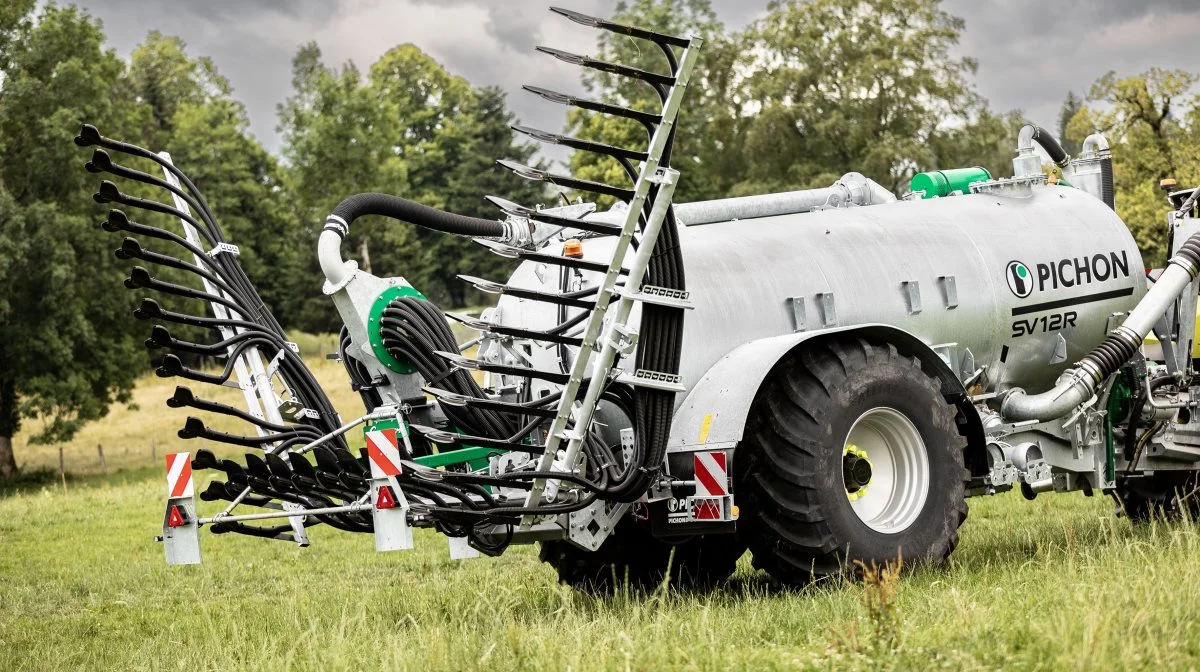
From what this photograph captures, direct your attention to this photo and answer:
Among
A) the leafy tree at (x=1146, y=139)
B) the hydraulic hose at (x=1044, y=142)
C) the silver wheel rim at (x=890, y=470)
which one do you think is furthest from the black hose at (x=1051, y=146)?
the leafy tree at (x=1146, y=139)

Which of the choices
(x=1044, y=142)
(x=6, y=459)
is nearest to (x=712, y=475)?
(x=1044, y=142)

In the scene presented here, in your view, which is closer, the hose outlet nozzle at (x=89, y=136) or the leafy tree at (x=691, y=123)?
the hose outlet nozzle at (x=89, y=136)

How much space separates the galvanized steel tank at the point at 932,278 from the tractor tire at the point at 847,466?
1.59 feet

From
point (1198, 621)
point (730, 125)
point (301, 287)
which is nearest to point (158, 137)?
point (301, 287)

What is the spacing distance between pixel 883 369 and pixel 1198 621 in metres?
2.54

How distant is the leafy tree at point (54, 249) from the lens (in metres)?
33.0

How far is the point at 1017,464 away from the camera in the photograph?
858 centimetres

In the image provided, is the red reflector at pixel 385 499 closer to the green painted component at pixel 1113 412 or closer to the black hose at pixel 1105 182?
the green painted component at pixel 1113 412

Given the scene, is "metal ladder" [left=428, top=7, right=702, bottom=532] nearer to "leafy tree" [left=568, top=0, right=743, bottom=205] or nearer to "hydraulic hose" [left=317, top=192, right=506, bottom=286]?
"hydraulic hose" [left=317, top=192, right=506, bottom=286]

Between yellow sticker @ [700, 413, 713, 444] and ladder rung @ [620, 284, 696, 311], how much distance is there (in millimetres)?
671

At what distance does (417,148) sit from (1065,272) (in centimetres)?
5662

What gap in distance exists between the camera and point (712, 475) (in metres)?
7.18

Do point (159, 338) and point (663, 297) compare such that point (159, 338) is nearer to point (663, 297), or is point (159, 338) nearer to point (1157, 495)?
point (663, 297)

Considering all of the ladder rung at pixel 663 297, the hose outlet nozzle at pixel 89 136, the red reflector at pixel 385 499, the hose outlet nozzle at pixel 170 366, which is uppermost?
the hose outlet nozzle at pixel 89 136
